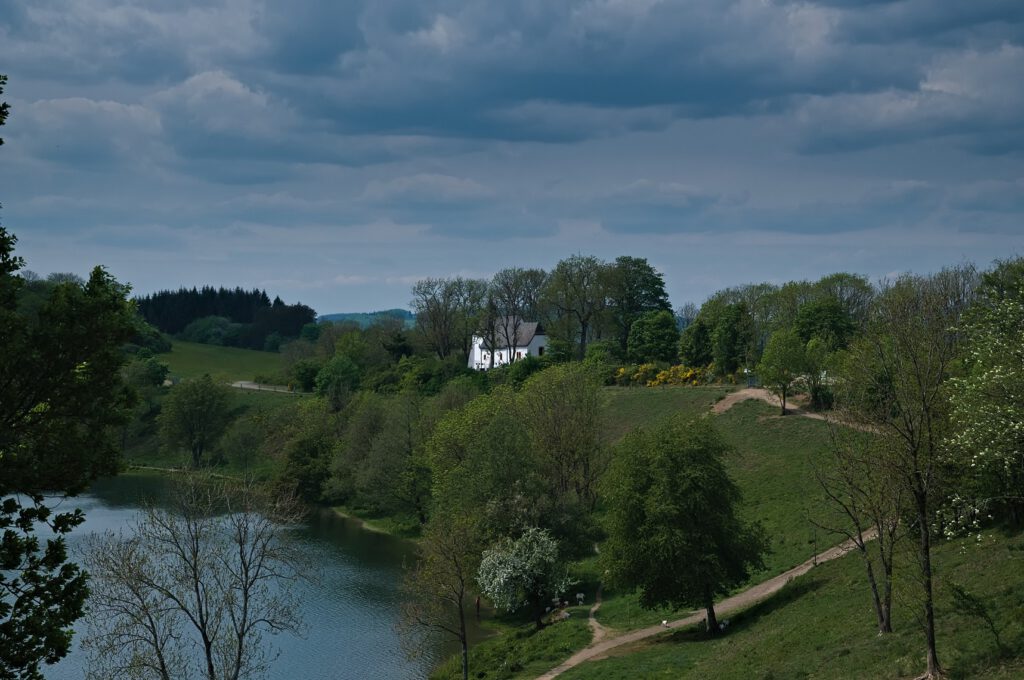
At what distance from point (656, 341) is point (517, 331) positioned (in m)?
28.5

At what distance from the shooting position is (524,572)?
40250 mm

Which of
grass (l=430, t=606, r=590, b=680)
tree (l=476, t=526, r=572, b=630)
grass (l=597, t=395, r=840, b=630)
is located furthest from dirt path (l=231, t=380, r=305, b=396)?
grass (l=430, t=606, r=590, b=680)

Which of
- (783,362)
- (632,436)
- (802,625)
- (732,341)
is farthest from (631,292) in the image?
(802,625)

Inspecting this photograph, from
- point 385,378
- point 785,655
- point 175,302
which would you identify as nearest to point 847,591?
point 785,655

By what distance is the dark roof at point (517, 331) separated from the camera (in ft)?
360

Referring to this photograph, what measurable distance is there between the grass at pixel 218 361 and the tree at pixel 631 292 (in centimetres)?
5508

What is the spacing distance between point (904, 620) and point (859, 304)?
6795cm

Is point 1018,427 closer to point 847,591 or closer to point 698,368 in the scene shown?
point 847,591

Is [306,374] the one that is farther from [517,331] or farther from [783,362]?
[783,362]

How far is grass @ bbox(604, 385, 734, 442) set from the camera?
2635 inches

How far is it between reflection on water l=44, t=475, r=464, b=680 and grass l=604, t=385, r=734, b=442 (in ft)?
67.8

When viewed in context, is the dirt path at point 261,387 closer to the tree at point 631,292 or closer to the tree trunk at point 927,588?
the tree at point 631,292

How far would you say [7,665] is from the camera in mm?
11266

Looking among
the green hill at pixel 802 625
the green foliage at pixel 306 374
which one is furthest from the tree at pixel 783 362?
the green foliage at pixel 306 374
